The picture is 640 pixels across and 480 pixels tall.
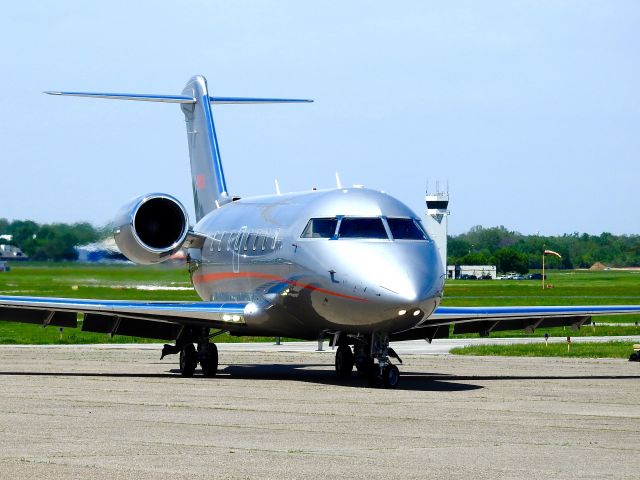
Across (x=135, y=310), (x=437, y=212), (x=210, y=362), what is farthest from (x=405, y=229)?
(x=437, y=212)

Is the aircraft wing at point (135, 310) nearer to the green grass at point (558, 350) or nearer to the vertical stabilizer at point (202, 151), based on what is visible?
the vertical stabilizer at point (202, 151)

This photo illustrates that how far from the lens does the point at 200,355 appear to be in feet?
84.7

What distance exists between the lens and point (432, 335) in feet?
84.3

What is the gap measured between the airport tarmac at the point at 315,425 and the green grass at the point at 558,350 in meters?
6.67

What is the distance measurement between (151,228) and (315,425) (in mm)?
12239

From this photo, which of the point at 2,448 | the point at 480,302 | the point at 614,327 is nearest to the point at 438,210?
the point at 480,302

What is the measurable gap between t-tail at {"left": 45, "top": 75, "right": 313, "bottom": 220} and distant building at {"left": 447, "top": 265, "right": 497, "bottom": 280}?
150703 millimetres

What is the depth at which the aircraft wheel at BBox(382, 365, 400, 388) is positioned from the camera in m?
22.0

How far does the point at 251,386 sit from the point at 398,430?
7.86 meters

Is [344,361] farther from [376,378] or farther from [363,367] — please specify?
[376,378]

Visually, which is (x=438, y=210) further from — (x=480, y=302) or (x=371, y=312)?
(x=371, y=312)

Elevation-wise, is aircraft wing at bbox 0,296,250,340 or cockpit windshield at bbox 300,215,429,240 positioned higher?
cockpit windshield at bbox 300,215,429,240

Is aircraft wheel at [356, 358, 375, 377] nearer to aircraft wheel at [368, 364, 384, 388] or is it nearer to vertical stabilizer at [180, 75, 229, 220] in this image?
aircraft wheel at [368, 364, 384, 388]

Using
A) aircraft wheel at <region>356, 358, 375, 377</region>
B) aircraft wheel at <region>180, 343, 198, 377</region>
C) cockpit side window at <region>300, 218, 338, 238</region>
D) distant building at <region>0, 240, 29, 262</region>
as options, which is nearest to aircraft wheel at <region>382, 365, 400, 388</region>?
aircraft wheel at <region>356, 358, 375, 377</region>
